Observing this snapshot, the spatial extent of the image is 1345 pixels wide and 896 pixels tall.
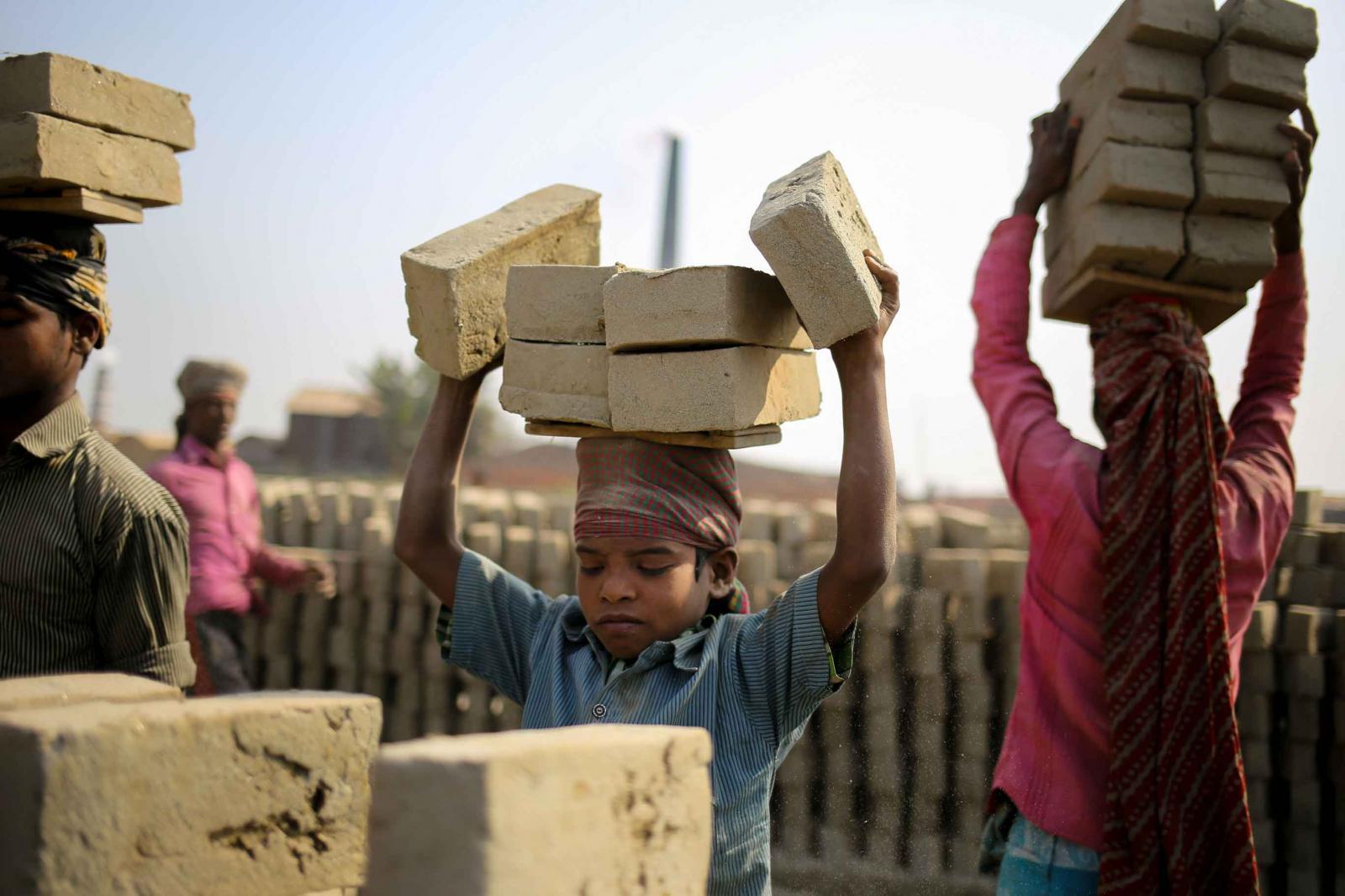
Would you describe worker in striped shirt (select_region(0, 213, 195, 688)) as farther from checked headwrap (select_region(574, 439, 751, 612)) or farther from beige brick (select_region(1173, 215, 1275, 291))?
beige brick (select_region(1173, 215, 1275, 291))

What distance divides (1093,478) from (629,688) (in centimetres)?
143

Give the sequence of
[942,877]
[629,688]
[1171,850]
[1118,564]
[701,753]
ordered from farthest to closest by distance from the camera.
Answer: [942,877] → [1118,564] → [1171,850] → [629,688] → [701,753]

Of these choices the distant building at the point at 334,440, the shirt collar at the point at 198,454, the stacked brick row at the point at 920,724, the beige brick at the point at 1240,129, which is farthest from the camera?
the distant building at the point at 334,440

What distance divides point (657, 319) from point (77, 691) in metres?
1.27

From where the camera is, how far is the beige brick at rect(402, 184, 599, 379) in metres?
2.42

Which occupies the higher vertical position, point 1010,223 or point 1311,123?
point 1311,123

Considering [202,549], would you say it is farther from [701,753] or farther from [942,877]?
[701,753]

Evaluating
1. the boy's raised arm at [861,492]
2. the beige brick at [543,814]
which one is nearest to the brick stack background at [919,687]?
the boy's raised arm at [861,492]

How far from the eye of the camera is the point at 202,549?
552cm

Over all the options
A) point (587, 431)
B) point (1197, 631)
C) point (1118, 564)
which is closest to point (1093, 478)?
point (1118, 564)

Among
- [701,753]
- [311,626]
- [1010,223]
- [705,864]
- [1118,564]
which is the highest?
[1010,223]

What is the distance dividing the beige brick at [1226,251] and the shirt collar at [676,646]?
1.93 m

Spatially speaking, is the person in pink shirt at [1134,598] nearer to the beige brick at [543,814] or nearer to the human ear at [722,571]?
the human ear at [722,571]

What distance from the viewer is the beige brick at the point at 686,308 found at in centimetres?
220
